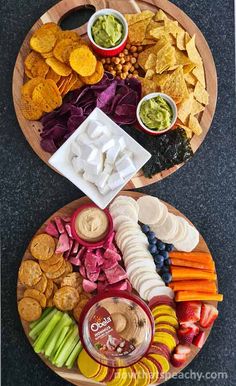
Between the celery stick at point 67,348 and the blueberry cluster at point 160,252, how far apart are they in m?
0.31

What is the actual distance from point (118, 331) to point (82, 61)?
2.56 ft

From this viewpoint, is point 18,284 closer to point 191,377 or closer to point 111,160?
point 111,160

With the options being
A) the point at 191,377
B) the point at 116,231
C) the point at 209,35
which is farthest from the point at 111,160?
the point at 191,377

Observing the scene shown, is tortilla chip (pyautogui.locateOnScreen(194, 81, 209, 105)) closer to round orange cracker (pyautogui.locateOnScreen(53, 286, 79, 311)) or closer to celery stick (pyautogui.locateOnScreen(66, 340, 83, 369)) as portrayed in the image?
round orange cracker (pyautogui.locateOnScreen(53, 286, 79, 311))

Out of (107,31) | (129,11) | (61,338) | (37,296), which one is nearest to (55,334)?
(61,338)

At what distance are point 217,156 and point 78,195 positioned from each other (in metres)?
0.47

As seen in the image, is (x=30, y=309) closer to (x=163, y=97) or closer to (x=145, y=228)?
(x=145, y=228)

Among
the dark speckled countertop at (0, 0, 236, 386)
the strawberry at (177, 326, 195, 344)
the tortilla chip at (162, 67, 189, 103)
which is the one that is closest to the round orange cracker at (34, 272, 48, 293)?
the dark speckled countertop at (0, 0, 236, 386)

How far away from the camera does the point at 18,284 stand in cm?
177

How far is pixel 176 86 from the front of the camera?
5.71 ft

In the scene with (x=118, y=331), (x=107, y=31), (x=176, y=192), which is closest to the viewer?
(x=118, y=331)

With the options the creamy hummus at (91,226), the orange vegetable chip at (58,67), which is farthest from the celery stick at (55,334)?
the orange vegetable chip at (58,67)

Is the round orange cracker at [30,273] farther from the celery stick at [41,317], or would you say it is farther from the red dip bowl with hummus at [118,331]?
the red dip bowl with hummus at [118,331]

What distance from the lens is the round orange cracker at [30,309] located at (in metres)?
1.73
